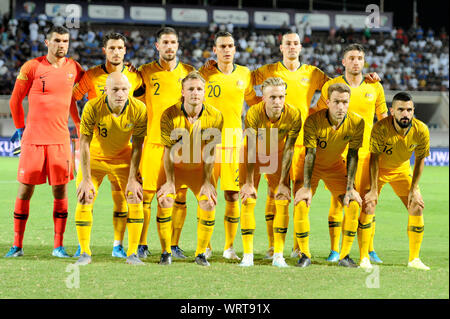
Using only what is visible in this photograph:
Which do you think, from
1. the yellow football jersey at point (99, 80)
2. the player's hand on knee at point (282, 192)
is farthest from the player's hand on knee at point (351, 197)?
the yellow football jersey at point (99, 80)

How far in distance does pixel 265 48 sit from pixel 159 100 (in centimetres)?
2403

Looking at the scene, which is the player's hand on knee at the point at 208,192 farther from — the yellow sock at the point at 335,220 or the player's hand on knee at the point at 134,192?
the yellow sock at the point at 335,220

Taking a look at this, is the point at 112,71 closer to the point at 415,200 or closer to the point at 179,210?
the point at 179,210

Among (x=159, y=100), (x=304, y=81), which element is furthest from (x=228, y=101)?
(x=304, y=81)

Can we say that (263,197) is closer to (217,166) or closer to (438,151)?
(217,166)

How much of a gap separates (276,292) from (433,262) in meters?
2.48

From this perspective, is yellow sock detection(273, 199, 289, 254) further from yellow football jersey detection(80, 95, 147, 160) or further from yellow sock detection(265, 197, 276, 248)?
yellow football jersey detection(80, 95, 147, 160)

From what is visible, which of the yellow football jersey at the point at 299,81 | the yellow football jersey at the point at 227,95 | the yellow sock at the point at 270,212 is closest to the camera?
the yellow football jersey at the point at 227,95

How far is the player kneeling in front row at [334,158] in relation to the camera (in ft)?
19.8

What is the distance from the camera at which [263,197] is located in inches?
520

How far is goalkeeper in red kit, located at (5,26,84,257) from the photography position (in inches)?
257

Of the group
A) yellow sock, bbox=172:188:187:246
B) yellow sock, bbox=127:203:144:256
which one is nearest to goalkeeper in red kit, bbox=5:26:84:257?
yellow sock, bbox=127:203:144:256

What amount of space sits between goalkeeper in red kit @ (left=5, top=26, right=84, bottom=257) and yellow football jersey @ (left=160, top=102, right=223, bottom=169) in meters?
1.29

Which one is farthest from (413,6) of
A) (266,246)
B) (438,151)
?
(266,246)
